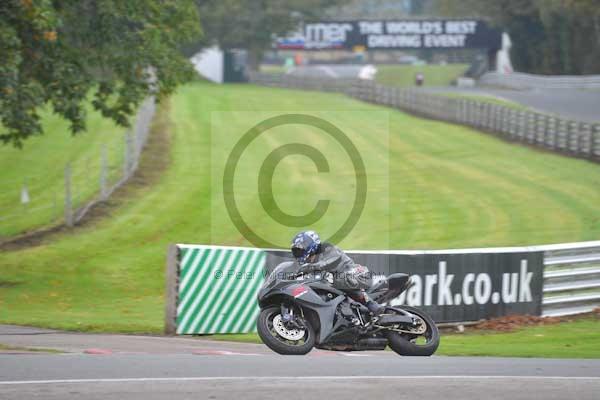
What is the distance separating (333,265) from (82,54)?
1283cm

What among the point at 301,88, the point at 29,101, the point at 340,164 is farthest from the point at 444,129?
the point at 29,101

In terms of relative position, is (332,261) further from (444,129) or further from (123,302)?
(444,129)

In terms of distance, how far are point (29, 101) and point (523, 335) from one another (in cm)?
1100

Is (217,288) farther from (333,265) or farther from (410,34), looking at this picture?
(410,34)

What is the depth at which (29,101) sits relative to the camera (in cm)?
2042

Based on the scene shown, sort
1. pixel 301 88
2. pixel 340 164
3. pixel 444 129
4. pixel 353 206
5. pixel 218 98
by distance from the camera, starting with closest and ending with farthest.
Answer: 1. pixel 353 206
2. pixel 340 164
3. pixel 444 129
4. pixel 218 98
5. pixel 301 88

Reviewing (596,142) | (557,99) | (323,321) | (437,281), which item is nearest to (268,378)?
(323,321)

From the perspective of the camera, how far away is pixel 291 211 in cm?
2895

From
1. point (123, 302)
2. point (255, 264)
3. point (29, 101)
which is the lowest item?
point (123, 302)

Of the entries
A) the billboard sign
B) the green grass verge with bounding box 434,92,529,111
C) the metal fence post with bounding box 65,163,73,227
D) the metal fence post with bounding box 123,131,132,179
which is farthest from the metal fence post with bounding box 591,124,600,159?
the billboard sign

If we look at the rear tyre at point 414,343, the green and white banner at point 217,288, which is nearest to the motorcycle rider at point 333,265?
the rear tyre at point 414,343

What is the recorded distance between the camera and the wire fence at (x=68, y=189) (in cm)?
2716
